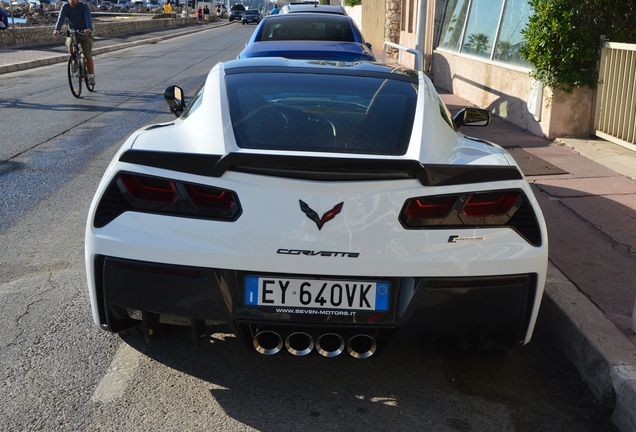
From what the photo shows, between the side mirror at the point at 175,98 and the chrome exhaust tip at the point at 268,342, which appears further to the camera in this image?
the side mirror at the point at 175,98

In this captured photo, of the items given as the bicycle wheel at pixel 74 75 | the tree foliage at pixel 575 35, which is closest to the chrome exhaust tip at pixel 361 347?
the tree foliage at pixel 575 35

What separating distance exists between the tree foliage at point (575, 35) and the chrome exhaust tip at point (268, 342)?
687cm

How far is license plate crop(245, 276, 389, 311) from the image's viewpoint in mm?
2977

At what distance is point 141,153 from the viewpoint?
316cm

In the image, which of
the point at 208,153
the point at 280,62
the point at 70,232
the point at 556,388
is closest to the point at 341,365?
the point at 556,388

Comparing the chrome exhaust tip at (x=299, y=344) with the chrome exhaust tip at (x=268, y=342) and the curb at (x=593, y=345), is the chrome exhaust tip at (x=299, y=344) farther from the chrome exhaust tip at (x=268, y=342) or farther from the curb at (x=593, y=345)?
the curb at (x=593, y=345)

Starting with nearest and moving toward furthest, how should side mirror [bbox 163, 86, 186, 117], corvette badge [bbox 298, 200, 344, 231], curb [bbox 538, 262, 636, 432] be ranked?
corvette badge [bbox 298, 200, 344, 231] → curb [bbox 538, 262, 636, 432] → side mirror [bbox 163, 86, 186, 117]

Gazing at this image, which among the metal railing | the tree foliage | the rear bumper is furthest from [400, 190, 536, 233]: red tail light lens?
the tree foliage

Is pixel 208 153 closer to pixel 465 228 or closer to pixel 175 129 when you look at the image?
pixel 175 129

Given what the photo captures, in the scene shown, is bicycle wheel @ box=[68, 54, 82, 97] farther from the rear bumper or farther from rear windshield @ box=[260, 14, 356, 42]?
the rear bumper

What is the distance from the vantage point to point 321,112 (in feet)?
12.4

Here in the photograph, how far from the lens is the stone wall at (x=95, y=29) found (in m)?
27.9

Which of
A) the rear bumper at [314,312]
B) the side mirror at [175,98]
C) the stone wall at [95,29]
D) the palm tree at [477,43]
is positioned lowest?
the rear bumper at [314,312]

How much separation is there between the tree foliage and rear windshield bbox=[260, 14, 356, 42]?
2711 millimetres
